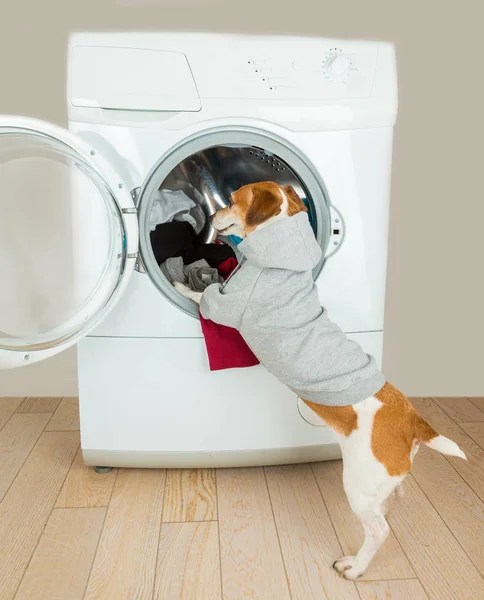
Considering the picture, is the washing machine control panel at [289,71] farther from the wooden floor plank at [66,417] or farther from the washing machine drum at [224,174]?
the wooden floor plank at [66,417]

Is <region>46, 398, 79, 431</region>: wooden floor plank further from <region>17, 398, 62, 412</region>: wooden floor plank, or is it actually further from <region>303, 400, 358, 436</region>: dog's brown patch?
<region>303, 400, 358, 436</region>: dog's brown patch

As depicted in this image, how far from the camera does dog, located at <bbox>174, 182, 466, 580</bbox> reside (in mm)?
1336

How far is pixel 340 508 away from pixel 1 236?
1.03 meters

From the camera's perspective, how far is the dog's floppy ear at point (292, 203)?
1.44 metres

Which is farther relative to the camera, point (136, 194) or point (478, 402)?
point (478, 402)

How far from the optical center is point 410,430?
137 centimetres

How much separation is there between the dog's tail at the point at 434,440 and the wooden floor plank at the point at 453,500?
275mm

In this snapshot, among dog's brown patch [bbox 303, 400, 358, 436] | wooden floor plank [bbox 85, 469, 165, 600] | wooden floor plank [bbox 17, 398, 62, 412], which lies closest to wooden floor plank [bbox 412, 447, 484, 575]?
dog's brown patch [bbox 303, 400, 358, 436]

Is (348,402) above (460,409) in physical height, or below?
above

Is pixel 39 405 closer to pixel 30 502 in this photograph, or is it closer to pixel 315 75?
pixel 30 502

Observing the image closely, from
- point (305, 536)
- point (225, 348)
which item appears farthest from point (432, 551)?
point (225, 348)

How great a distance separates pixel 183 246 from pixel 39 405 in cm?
91

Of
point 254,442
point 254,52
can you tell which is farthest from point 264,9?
point 254,442

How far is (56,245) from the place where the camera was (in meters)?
1.57
